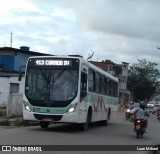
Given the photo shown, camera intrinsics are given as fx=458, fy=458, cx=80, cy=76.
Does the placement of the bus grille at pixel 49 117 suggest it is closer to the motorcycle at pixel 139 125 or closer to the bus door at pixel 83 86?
the bus door at pixel 83 86

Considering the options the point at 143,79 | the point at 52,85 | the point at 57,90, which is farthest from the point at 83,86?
the point at 143,79

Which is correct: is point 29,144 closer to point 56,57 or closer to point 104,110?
point 56,57

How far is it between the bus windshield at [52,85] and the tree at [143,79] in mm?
94084

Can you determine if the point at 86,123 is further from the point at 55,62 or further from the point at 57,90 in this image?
the point at 55,62

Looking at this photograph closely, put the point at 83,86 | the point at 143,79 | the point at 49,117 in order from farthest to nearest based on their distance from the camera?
the point at 143,79 < the point at 83,86 < the point at 49,117

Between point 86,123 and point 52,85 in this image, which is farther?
point 86,123

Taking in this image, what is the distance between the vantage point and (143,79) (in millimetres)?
114875

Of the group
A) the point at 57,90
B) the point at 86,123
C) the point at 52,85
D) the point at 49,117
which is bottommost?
the point at 86,123

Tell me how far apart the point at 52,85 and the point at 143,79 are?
96.9 metres

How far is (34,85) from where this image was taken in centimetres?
1977

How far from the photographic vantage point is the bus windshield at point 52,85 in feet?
63.5

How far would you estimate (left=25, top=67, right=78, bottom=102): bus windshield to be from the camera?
1936cm

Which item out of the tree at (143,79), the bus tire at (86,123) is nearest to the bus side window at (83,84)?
the bus tire at (86,123)

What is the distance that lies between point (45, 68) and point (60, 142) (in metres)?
5.20
